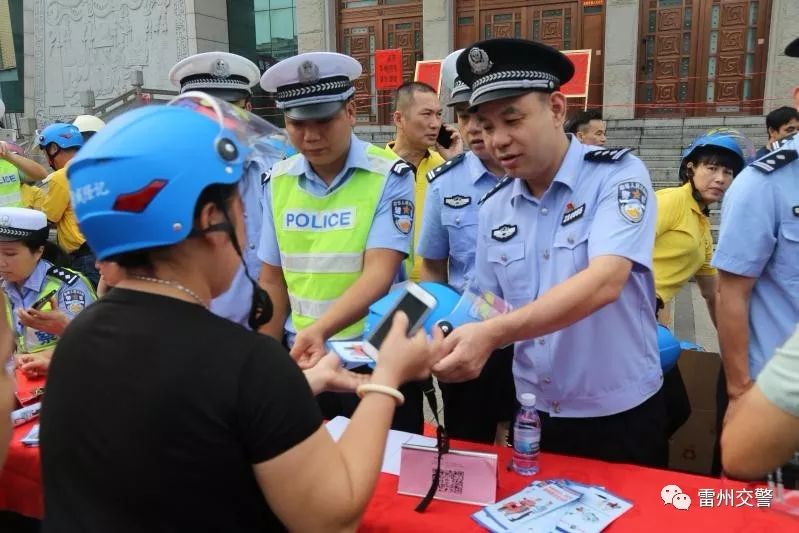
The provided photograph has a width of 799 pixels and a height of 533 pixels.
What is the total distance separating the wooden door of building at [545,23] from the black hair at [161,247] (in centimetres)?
1035

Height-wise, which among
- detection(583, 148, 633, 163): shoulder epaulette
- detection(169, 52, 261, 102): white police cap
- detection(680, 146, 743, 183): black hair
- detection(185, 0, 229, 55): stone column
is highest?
detection(185, 0, 229, 55): stone column

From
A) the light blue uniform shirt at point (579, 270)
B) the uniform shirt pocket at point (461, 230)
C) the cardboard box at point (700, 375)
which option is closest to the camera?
the light blue uniform shirt at point (579, 270)

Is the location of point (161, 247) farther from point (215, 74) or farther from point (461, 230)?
point (215, 74)

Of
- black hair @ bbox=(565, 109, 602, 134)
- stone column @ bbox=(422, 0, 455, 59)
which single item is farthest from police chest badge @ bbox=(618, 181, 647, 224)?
stone column @ bbox=(422, 0, 455, 59)

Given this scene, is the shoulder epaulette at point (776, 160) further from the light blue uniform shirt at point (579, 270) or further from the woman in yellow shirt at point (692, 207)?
the woman in yellow shirt at point (692, 207)

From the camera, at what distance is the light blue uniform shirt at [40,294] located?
3070mm

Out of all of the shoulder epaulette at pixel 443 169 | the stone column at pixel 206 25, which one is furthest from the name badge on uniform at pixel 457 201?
the stone column at pixel 206 25

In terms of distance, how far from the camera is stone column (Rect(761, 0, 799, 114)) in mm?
9367

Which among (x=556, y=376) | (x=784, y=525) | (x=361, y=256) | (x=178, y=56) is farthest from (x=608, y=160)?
(x=178, y=56)

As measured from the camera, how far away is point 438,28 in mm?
11594

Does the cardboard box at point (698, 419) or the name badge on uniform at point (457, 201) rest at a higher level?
the name badge on uniform at point (457, 201)

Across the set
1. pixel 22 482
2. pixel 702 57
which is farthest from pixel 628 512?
pixel 702 57

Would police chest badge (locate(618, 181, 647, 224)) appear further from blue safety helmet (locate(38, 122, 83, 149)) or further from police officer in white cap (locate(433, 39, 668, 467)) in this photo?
blue safety helmet (locate(38, 122, 83, 149))

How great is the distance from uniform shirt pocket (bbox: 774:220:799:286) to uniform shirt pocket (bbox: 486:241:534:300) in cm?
88
